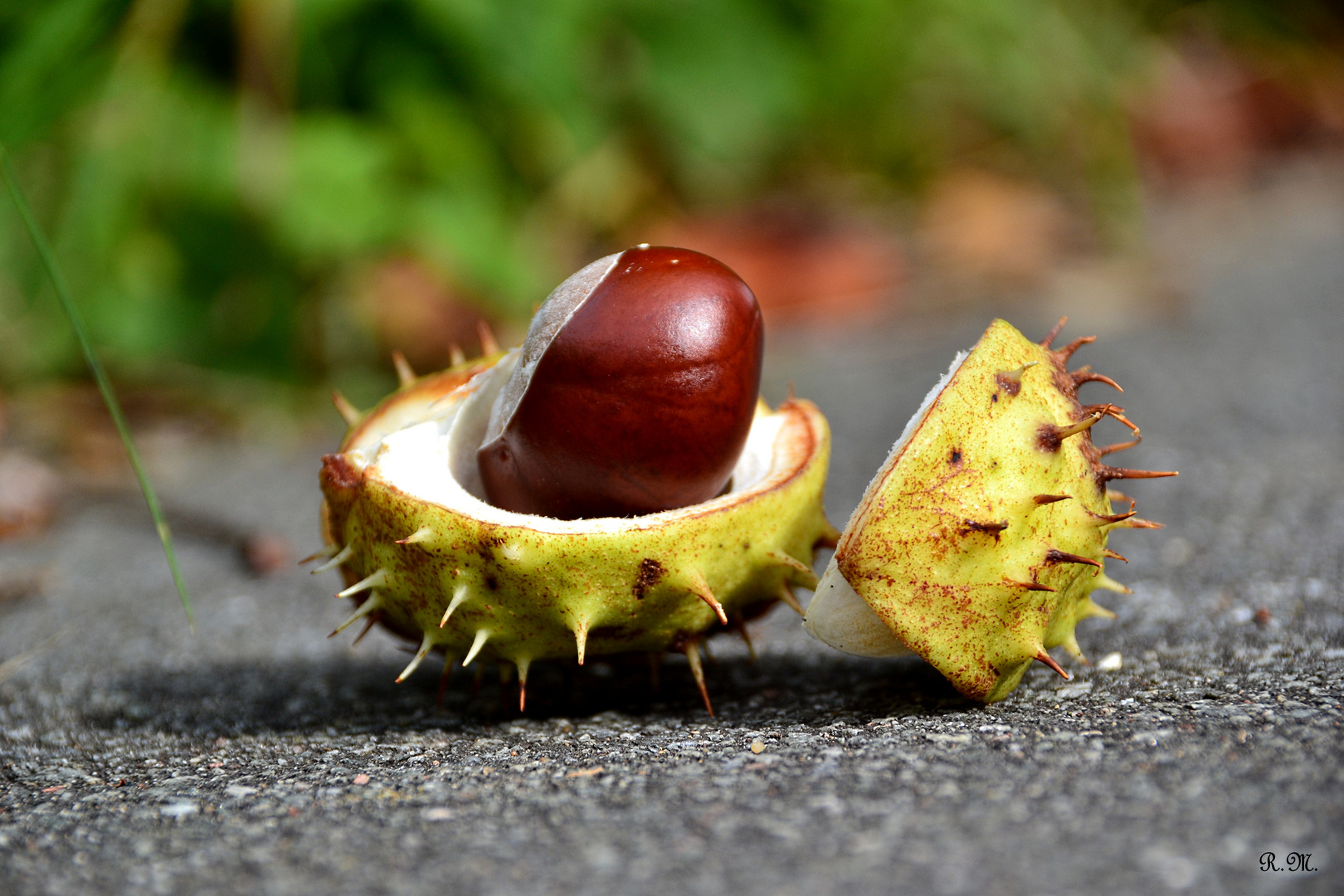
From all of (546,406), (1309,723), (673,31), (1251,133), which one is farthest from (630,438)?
(1251,133)

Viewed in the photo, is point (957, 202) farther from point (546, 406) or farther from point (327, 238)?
point (546, 406)

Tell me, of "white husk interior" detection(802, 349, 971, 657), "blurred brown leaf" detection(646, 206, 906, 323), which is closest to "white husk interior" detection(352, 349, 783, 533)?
"white husk interior" detection(802, 349, 971, 657)

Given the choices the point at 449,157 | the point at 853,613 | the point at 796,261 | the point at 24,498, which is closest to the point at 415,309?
the point at 449,157

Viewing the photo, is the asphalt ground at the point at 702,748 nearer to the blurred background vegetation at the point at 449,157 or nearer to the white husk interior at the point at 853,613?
the white husk interior at the point at 853,613

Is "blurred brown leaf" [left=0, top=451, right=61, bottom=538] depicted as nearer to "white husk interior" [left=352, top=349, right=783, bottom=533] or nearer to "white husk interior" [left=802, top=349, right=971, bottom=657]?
"white husk interior" [left=352, top=349, right=783, bottom=533]

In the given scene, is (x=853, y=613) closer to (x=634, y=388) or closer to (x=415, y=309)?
(x=634, y=388)
